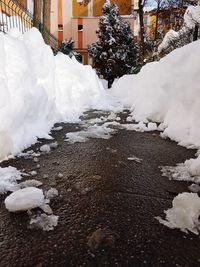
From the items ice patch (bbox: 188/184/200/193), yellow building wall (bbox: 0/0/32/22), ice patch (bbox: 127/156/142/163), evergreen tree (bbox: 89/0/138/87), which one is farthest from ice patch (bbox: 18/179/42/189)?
evergreen tree (bbox: 89/0/138/87)

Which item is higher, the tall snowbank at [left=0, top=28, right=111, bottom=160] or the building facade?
the building facade

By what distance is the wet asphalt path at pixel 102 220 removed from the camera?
1.40 meters

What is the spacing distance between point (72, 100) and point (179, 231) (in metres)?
5.09

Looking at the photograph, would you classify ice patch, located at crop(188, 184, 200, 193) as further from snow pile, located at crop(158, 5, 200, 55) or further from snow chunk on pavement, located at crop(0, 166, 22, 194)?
snow pile, located at crop(158, 5, 200, 55)

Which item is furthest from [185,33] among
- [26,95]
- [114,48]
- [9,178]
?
[114,48]

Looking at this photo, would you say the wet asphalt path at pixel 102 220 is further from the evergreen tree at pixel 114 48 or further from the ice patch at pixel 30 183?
the evergreen tree at pixel 114 48

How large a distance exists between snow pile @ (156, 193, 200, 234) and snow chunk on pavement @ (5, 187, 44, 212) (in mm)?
780

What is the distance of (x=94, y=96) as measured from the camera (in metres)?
8.18

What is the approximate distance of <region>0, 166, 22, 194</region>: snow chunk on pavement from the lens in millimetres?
2081

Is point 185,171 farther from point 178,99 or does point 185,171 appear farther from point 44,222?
point 178,99

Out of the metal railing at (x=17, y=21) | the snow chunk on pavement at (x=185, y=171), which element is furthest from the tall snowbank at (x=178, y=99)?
the metal railing at (x=17, y=21)

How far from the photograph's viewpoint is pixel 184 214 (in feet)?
5.68

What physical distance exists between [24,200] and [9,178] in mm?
518

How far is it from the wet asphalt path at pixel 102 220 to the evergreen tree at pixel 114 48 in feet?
54.4
